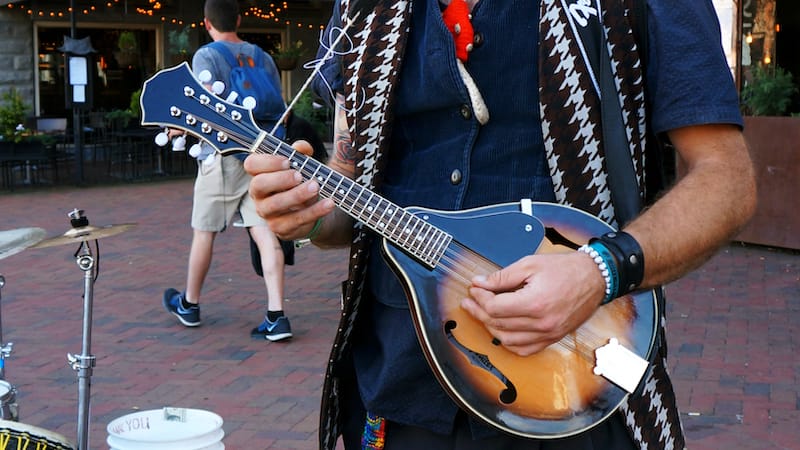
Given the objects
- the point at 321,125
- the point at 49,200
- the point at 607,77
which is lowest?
the point at 49,200

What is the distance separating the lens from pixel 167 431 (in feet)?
12.2

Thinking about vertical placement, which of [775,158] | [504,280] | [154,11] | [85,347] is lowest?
[85,347]

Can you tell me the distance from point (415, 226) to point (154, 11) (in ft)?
65.6

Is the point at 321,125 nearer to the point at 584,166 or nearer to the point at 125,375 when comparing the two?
the point at 125,375

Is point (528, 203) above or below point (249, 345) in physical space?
above

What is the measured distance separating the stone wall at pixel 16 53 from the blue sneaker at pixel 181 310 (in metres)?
13.1

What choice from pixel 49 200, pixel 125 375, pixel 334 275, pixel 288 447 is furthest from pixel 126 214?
pixel 288 447

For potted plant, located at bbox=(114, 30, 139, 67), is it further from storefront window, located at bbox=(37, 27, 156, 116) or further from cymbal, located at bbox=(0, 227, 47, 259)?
cymbal, located at bbox=(0, 227, 47, 259)

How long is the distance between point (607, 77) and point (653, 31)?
109 millimetres

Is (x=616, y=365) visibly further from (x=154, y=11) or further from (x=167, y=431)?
(x=154, y=11)

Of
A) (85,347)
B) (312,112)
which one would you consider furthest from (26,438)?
(312,112)

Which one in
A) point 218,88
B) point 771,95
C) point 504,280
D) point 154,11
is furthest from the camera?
point 154,11

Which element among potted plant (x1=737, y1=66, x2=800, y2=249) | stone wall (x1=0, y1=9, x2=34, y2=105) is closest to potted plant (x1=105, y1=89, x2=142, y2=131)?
stone wall (x1=0, y1=9, x2=34, y2=105)

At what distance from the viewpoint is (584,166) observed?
180cm
